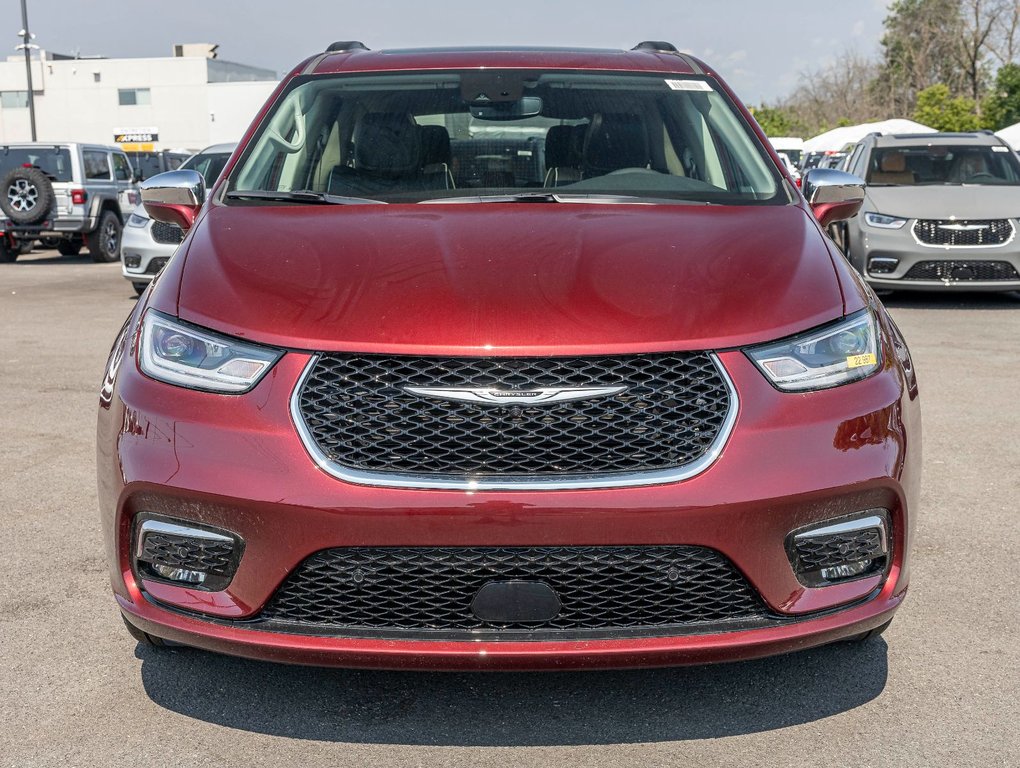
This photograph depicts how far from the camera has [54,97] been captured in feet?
222

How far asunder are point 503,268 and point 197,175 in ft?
5.82

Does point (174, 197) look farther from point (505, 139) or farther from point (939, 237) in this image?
point (939, 237)

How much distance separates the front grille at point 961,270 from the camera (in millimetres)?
11391

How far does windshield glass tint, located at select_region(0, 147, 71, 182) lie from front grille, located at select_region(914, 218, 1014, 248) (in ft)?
41.9

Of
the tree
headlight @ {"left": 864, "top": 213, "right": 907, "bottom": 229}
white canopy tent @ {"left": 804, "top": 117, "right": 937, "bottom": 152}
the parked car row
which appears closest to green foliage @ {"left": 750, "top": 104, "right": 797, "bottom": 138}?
the tree

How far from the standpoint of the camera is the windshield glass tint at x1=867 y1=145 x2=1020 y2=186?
12398 mm

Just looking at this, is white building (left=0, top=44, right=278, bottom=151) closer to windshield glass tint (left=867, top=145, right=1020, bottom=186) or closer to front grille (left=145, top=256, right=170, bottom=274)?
front grille (left=145, top=256, right=170, bottom=274)

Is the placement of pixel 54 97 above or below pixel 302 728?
below

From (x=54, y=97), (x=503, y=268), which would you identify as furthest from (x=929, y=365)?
(x=54, y=97)

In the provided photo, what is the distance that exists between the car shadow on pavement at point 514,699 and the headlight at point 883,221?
8.74 m

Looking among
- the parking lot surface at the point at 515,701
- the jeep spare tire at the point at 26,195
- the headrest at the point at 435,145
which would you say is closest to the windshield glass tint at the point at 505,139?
the headrest at the point at 435,145

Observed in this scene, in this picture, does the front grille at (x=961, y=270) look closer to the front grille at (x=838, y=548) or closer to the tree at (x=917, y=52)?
the front grille at (x=838, y=548)

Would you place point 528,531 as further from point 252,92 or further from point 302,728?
point 252,92

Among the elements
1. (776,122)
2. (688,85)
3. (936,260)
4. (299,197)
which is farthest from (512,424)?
(776,122)
